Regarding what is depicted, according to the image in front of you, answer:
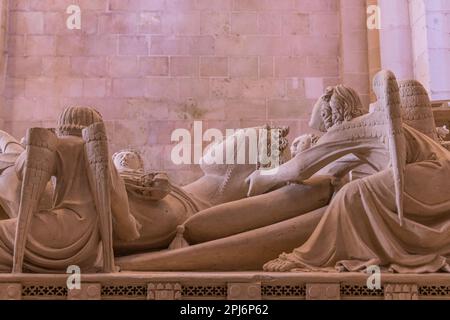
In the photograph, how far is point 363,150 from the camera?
5352mm

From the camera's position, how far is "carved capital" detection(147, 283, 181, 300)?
462 cm

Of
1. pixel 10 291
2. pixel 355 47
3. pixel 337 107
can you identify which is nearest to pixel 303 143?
pixel 337 107

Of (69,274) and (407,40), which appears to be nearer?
(69,274)

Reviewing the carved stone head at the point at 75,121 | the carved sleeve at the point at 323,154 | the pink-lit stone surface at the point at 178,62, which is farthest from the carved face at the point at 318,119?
the pink-lit stone surface at the point at 178,62

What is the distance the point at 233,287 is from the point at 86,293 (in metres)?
0.87

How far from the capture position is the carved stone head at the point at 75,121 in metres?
5.17

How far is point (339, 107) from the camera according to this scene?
5492 millimetres

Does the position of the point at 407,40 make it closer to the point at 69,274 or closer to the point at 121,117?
the point at 121,117

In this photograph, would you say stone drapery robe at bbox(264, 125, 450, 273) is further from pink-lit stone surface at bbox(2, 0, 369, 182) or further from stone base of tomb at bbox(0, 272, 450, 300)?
pink-lit stone surface at bbox(2, 0, 369, 182)

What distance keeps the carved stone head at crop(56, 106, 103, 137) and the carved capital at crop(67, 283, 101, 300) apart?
1080 millimetres

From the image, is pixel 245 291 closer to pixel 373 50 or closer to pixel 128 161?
pixel 128 161

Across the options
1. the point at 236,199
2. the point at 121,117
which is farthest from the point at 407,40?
the point at 236,199
